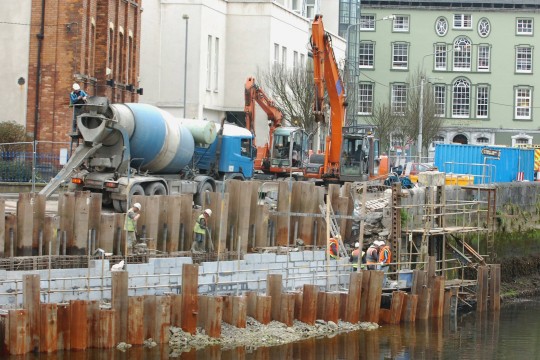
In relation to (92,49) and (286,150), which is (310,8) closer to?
(286,150)

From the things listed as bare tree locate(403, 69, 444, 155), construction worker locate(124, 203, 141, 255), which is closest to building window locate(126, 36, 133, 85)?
construction worker locate(124, 203, 141, 255)

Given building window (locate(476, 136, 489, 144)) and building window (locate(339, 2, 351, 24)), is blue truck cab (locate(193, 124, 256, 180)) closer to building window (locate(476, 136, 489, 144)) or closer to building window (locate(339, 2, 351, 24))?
building window (locate(339, 2, 351, 24))

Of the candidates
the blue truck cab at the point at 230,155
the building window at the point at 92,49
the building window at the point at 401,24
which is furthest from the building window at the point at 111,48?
the building window at the point at 401,24

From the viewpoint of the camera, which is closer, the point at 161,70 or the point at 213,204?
the point at 213,204

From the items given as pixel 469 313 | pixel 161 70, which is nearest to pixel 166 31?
pixel 161 70

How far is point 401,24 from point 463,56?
17.6 feet

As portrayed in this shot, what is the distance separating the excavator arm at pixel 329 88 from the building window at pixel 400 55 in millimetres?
50298

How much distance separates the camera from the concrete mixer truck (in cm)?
3256

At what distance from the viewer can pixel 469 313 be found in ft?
112

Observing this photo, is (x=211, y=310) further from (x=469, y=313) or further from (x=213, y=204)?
(x=469, y=313)

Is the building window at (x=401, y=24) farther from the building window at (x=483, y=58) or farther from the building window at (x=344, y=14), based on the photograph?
the building window at (x=344, y=14)

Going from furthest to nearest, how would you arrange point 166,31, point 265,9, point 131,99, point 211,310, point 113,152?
point 265,9 → point 166,31 → point 131,99 → point 113,152 → point 211,310

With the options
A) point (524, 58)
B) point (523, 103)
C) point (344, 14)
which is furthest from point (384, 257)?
point (524, 58)

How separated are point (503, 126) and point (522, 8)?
932 cm
